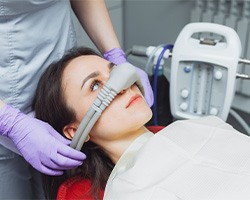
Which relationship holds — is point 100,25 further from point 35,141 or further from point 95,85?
point 35,141

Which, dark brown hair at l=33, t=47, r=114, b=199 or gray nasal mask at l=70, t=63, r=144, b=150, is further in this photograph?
dark brown hair at l=33, t=47, r=114, b=199

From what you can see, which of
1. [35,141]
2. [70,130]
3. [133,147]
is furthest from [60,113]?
[133,147]

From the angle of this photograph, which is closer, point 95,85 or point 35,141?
point 35,141

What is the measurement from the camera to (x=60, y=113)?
53.6 inches

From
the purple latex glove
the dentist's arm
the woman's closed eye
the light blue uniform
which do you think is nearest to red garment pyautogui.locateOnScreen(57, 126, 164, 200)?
the purple latex glove

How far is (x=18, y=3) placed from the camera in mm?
1206

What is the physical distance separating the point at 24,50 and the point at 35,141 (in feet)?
1.04

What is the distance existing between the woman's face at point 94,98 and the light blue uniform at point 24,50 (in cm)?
11

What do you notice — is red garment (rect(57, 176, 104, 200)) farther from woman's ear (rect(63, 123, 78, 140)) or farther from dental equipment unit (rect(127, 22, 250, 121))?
dental equipment unit (rect(127, 22, 250, 121))

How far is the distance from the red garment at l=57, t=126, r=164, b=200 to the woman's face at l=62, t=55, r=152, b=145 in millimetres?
154

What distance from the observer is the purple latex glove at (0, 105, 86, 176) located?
3.92 ft

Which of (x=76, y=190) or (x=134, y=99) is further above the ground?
(x=134, y=99)

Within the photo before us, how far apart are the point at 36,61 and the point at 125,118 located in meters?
0.39

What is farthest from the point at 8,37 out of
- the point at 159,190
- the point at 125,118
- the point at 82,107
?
the point at 159,190
